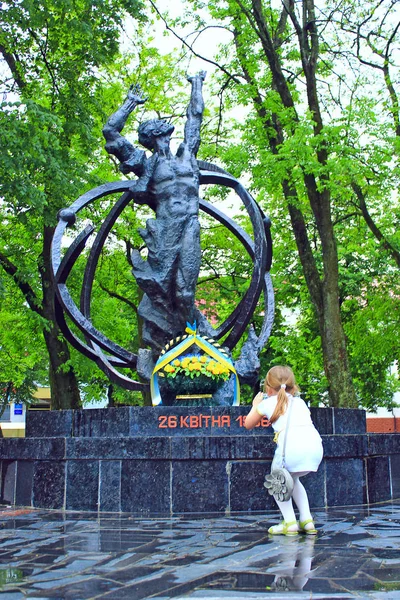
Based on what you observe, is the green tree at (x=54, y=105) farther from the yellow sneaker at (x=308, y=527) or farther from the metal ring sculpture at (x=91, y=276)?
the yellow sneaker at (x=308, y=527)

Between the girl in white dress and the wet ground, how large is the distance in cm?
19

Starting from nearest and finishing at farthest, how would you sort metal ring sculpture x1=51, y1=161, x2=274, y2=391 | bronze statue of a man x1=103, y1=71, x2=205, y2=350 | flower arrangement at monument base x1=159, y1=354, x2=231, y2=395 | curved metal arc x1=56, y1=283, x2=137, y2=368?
flower arrangement at monument base x1=159, y1=354, x2=231, y2=395 → curved metal arc x1=56, y1=283, x2=137, y2=368 → bronze statue of a man x1=103, y1=71, x2=205, y2=350 → metal ring sculpture x1=51, y1=161, x2=274, y2=391

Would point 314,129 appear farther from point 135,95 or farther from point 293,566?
point 293,566

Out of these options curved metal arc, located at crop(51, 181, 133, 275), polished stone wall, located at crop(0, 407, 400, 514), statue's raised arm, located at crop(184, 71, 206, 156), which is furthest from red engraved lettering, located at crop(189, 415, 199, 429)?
statue's raised arm, located at crop(184, 71, 206, 156)

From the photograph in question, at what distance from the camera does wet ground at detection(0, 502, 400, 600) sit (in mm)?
4043

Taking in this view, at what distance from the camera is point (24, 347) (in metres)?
20.7

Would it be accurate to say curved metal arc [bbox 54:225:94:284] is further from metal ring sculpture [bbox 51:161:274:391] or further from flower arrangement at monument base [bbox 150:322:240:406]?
flower arrangement at monument base [bbox 150:322:240:406]

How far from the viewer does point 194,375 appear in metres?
9.19

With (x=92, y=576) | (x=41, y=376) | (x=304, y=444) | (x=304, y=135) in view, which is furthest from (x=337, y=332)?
(x=41, y=376)

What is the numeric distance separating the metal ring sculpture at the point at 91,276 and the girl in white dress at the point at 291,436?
3.98m

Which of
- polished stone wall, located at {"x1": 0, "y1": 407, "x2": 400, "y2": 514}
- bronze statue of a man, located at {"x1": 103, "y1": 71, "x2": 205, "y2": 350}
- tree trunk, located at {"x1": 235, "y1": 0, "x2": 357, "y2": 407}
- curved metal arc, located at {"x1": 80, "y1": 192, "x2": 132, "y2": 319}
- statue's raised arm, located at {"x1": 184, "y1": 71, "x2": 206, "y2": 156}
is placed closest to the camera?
polished stone wall, located at {"x1": 0, "y1": 407, "x2": 400, "y2": 514}

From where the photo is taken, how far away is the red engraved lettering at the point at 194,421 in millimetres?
8344

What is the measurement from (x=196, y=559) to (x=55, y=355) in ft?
39.0

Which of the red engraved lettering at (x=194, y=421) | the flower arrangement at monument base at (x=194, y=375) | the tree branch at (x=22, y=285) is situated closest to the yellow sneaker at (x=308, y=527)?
the red engraved lettering at (x=194, y=421)
